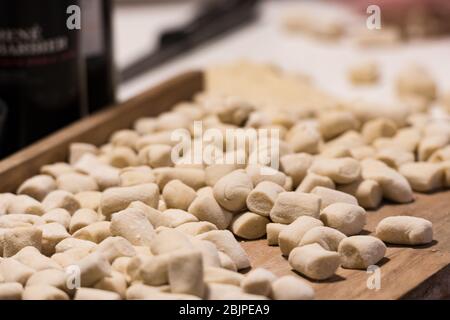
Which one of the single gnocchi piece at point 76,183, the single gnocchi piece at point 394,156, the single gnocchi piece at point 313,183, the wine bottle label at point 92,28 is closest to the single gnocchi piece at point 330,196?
the single gnocchi piece at point 313,183

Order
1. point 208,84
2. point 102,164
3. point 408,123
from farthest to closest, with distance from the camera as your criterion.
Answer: point 208,84 < point 408,123 < point 102,164

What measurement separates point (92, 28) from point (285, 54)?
659 mm

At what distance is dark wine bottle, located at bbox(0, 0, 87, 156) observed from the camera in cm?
100

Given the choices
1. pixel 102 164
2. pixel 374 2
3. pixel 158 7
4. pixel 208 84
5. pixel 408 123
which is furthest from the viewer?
pixel 158 7

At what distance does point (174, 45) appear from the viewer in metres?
1.70

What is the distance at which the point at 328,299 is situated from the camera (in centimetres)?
67

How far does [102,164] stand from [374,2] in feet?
3.51

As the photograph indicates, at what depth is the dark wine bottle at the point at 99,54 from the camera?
44.6 inches

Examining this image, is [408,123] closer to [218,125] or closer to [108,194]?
[218,125]

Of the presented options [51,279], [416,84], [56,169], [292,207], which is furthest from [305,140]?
[416,84]

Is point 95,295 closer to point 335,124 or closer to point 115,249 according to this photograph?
point 115,249

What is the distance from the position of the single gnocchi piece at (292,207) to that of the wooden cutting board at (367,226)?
3 cm

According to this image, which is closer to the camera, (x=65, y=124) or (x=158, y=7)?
(x=65, y=124)
